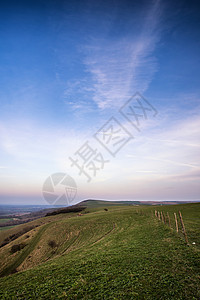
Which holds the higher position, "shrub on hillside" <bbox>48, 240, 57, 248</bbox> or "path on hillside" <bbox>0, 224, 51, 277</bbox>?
"shrub on hillside" <bbox>48, 240, 57, 248</bbox>

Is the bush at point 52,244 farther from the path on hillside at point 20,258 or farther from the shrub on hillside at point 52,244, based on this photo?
the path on hillside at point 20,258

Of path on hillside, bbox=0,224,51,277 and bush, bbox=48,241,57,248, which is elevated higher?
bush, bbox=48,241,57,248

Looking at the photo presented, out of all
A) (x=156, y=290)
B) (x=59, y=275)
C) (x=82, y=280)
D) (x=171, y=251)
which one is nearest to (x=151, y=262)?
(x=171, y=251)

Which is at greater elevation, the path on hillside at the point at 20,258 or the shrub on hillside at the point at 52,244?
the shrub on hillside at the point at 52,244

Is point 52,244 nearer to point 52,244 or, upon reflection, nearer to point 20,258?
point 52,244

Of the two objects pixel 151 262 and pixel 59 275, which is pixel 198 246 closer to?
pixel 151 262

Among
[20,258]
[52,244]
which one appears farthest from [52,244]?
[20,258]

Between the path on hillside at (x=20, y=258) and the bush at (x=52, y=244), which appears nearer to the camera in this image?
the path on hillside at (x=20, y=258)

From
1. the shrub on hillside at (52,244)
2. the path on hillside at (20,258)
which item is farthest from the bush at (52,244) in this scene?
the path on hillside at (20,258)

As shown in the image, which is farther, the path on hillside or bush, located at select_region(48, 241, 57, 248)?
bush, located at select_region(48, 241, 57, 248)

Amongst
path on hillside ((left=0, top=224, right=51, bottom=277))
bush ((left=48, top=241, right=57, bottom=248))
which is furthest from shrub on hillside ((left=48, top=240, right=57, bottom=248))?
path on hillside ((left=0, top=224, right=51, bottom=277))

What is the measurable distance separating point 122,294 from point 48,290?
515 cm

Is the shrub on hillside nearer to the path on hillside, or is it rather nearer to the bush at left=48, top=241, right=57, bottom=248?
the bush at left=48, top=241, right=57, bottom=248

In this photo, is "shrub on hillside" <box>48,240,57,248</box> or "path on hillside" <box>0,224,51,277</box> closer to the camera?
"path on hillside" <box>0,224,51,277</box>
